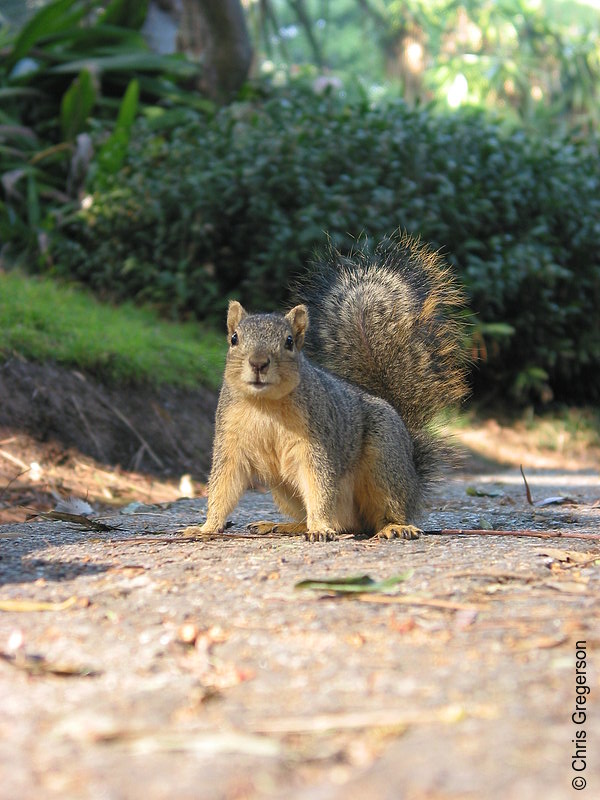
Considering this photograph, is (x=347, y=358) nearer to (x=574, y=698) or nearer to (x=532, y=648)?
(x=532, y=648)

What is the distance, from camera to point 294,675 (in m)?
1.82

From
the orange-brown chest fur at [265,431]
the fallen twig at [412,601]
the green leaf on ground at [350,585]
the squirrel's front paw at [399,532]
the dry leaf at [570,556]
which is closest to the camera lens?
the fallen twig at [412,601]

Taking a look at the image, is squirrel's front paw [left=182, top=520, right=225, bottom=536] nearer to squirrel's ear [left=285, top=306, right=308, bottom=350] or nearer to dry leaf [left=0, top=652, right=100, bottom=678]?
squirrel's ear [left=285, top=306, right=308, bottom=350]

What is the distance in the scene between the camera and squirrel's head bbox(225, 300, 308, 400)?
10.7 ft

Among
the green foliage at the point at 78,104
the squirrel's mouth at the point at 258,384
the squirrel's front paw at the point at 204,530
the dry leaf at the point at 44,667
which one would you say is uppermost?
the green foliage at the point at 78,104

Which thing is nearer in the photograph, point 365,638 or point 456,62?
point 365,638

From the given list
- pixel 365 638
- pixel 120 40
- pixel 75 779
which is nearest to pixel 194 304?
pixel 120 40

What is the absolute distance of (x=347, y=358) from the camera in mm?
Answer: 4227

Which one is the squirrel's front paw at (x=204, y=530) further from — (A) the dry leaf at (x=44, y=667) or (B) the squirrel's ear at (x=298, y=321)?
(A) the dry leaf at (x=44, y=667)

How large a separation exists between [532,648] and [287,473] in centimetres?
166

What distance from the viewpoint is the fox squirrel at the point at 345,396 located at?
11.2 feet

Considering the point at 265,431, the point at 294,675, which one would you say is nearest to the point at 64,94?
the point at 265,431

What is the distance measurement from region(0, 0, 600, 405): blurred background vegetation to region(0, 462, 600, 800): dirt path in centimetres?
465

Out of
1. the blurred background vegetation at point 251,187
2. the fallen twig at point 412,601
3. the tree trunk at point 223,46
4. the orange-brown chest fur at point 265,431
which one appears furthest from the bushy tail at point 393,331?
the tree trunk at point 223,46
